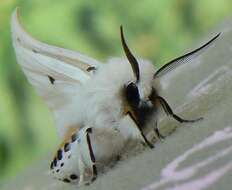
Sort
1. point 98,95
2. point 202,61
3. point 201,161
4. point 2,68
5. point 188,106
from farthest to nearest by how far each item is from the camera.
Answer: point 2,68 < point 202,61 < point 188,106 < point 98,95 < point 201,161

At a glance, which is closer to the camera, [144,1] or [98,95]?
[98,95]

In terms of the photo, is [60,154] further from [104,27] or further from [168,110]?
[104,27]

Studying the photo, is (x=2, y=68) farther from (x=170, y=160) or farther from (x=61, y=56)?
(x=170, y=160)

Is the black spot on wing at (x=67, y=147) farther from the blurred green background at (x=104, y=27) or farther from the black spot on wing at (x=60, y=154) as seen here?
the blurred green background at (x=104, y=27)

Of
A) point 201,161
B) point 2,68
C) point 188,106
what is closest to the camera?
point 201,161

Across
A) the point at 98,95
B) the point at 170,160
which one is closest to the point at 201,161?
the point at 170,160

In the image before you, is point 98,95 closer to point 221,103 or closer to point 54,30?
point 221,103

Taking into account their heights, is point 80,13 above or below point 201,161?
below

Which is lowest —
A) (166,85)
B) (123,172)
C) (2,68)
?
(2,68)
